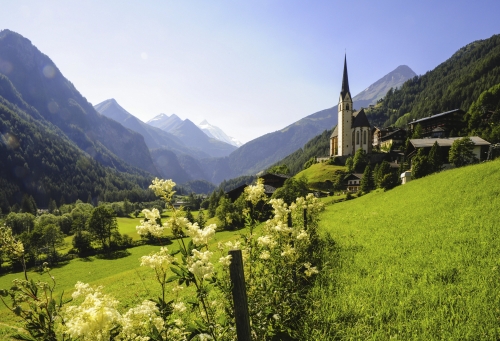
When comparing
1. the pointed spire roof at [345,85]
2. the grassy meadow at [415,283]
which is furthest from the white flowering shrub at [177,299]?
the pointed spire roof at [345,85]

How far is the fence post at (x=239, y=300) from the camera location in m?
3.18

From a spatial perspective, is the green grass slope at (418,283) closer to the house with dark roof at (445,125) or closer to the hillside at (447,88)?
the house with dark roof at (445,125)

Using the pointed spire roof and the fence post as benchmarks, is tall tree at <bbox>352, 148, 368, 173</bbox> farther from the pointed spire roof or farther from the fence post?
the fence post

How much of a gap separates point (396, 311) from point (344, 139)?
8321cm

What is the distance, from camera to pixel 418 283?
21.6 ft

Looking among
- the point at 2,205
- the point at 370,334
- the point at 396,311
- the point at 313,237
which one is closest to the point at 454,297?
the point at 396,311

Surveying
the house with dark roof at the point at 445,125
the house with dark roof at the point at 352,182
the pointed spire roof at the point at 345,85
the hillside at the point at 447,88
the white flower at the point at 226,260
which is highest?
the hillside at the point at 447,88

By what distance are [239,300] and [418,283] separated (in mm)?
5841

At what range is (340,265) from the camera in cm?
846

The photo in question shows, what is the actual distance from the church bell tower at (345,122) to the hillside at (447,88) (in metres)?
64.6

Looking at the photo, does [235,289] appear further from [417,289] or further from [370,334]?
[417,289]

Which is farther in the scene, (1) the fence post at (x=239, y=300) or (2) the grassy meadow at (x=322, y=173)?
(2) the grassy meadow at (x=322, y=173)

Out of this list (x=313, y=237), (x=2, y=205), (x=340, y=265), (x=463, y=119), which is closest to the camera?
(x=340, y=265)

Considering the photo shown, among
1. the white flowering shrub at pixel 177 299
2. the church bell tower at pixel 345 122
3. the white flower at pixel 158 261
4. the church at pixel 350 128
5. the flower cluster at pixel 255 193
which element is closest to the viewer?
the white flowering shrub at pixel 177 299
